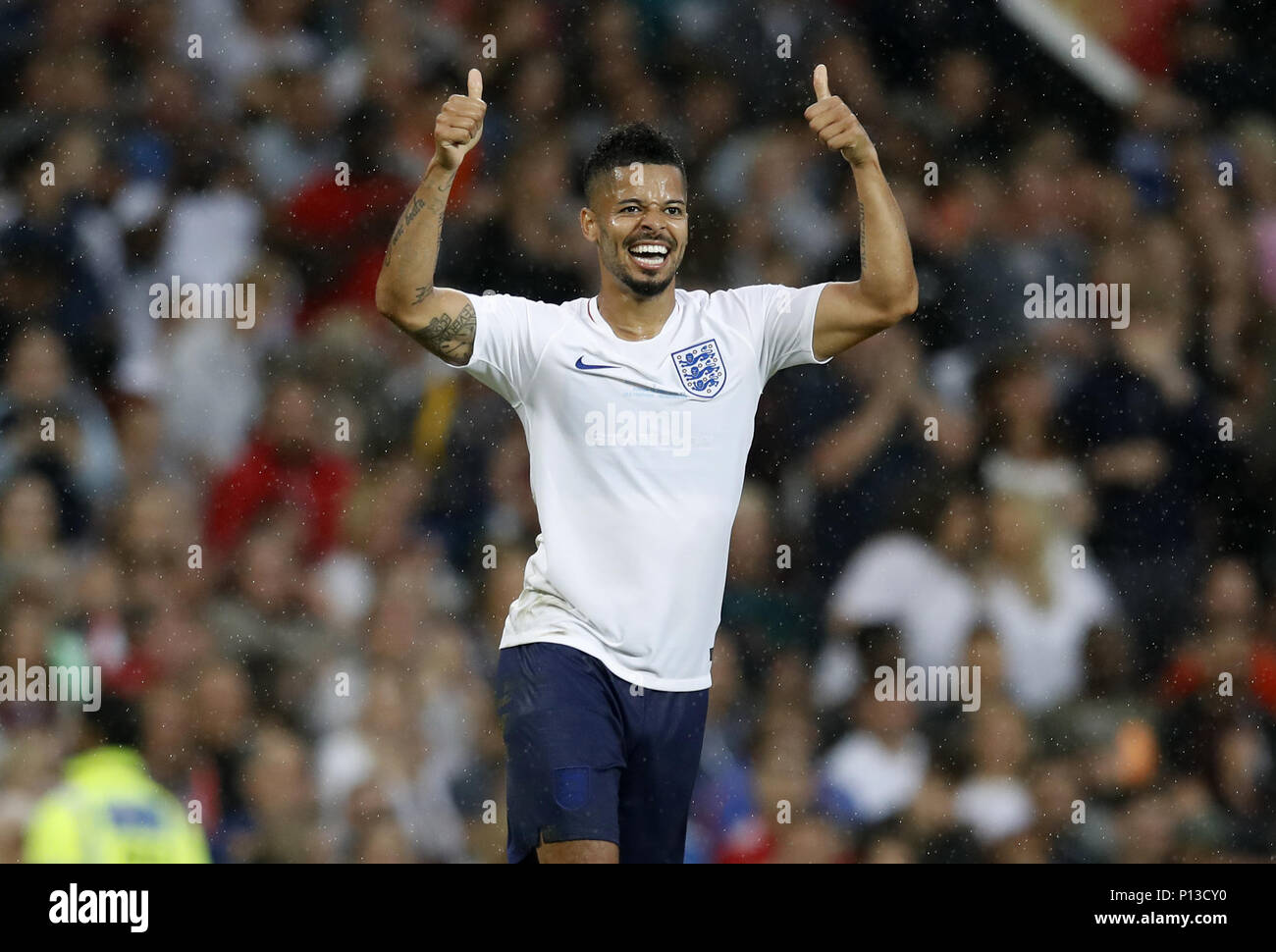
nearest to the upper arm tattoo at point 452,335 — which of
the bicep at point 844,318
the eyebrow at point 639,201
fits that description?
the eyebrow at point 639,201

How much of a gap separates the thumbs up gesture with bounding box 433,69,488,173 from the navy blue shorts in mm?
1191

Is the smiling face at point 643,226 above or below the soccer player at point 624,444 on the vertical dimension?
above

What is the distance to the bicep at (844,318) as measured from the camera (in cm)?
507

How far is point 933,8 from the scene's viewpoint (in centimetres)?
870

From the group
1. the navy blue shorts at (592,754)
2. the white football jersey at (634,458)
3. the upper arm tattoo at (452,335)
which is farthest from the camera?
the upper arm tattoo at (452,335)

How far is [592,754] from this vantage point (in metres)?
4.72

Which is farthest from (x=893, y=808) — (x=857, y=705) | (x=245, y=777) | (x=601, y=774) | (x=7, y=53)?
(x=7, y=53)

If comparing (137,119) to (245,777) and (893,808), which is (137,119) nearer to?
(245,777)

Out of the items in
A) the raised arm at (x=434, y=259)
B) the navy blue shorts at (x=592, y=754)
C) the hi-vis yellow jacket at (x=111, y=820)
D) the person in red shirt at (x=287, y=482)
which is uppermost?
the raised arm at (x=434, y=259)

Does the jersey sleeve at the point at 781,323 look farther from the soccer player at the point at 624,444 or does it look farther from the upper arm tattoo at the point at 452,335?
the upper arm tattoo at the point at 452,335

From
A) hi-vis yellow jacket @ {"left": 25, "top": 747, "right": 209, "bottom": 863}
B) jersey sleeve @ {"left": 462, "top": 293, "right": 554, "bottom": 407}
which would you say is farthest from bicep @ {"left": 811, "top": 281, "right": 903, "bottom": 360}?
hi-vis yellow jacket @ {"left": 25, "top": 747, "right": 209, "bottom": 863}

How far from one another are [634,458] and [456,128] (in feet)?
2.94

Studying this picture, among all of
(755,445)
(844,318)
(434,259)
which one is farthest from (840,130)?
(755,445)

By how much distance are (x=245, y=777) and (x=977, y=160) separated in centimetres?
395
